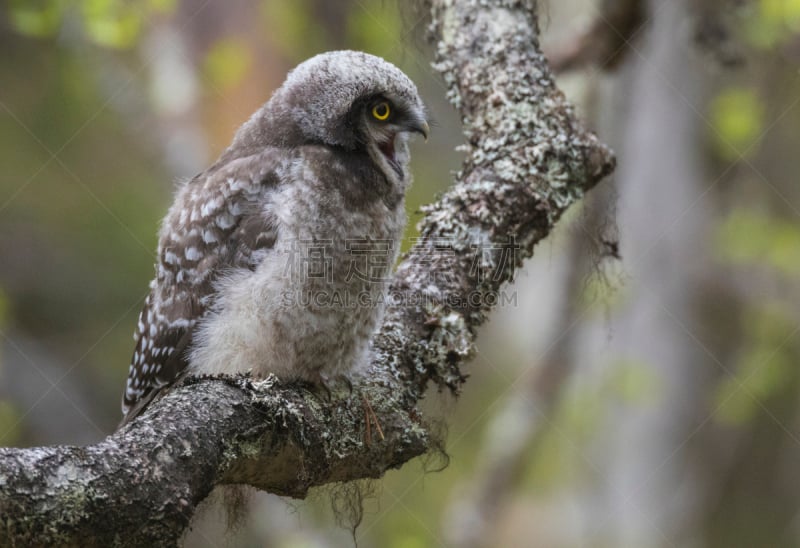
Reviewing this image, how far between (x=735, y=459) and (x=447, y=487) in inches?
139

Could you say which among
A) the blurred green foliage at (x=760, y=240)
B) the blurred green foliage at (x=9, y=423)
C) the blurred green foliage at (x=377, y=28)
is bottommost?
the blurred green foliage at (x=9, y=423)

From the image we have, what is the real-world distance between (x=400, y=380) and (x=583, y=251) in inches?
102

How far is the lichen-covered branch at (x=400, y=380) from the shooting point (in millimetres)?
2100

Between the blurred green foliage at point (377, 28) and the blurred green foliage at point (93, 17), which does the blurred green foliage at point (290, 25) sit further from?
the blurred green foliage at point (93, 17)

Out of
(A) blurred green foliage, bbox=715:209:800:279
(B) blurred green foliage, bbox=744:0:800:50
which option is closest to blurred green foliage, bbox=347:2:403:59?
(B) blurred green foliage, bbox=744:0:800:50

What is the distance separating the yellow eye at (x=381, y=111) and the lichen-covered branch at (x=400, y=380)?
21.1 inches

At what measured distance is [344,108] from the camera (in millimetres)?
3879

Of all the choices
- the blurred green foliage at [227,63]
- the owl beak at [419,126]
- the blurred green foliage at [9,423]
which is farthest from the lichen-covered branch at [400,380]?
the blurred green foliage at [9,423]

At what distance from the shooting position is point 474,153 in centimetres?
446

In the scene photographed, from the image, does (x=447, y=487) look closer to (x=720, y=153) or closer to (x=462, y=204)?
(x=720, y=153)

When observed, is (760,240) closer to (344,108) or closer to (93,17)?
(344,108)

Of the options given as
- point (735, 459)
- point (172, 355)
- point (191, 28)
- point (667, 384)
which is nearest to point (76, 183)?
point (191, 28)

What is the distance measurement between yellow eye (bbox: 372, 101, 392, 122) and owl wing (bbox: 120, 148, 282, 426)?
0.50 metres

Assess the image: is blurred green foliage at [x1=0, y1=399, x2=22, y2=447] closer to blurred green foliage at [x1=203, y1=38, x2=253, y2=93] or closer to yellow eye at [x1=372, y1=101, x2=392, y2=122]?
blurred green foliage at [x1=203, y1=38, x2=253, y2=93]
